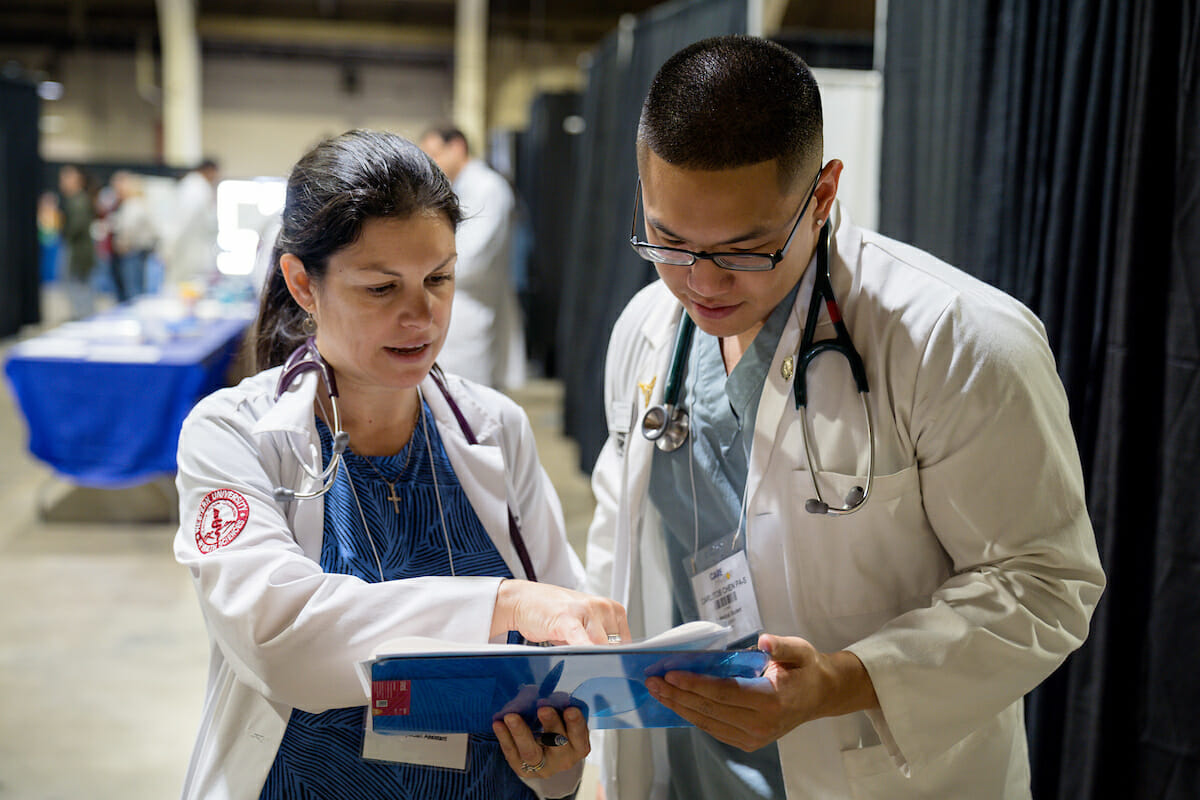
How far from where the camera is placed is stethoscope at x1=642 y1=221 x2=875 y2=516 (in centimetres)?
121

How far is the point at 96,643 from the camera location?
12.0 feet

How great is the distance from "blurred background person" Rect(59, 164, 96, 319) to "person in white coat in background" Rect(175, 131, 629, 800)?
10.1 metres

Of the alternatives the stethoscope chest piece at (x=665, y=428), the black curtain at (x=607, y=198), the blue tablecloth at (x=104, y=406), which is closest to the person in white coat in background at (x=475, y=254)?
the black curtain at (x=607, y=198)

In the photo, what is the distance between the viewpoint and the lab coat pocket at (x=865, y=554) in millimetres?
1232

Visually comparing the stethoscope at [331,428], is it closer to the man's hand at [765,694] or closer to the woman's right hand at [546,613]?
the woman's right hand at [546,613]

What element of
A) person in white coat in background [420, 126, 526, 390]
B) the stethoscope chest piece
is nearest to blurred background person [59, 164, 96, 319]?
person in white coat in background [420, 126, 526, 390]

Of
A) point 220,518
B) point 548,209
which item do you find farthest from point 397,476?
point 548,209

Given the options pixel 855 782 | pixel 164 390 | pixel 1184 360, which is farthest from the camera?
pixel 164 390

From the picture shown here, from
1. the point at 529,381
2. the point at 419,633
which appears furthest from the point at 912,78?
the point at 529,381

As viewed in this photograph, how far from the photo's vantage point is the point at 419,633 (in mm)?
1127

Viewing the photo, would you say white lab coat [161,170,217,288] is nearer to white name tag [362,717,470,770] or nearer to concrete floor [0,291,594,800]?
concrete floor [0,291,594,800]

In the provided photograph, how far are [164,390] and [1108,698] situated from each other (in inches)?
148

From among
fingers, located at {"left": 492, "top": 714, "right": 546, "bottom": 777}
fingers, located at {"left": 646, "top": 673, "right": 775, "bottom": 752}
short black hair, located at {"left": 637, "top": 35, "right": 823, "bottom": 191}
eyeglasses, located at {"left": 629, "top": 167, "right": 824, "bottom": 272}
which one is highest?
short black hair, located at {"left": 637, "top": 35, "right": 823, "bottom": 191}

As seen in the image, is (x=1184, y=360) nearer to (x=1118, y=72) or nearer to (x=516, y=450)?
(x=1118, y=72)
